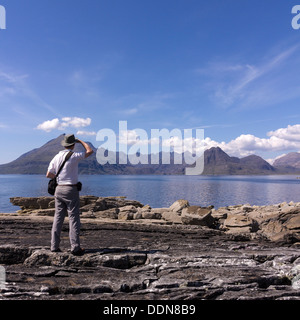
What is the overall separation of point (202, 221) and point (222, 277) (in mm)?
9917

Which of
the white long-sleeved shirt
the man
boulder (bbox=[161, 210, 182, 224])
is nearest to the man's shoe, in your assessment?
the man

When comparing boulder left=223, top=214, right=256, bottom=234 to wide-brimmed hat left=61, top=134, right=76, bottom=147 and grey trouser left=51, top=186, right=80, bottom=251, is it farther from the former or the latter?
wide-brimmed hat left=61, top=134, right=76, bottom=147

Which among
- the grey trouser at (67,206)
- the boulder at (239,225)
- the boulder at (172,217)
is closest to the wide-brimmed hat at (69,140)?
the grey trouser at (67,206)

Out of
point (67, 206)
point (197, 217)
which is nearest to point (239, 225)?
point (197, 217)

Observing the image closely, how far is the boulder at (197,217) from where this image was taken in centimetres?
1728

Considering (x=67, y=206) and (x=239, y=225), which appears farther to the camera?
(x=239, y=225)

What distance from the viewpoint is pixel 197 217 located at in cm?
1731

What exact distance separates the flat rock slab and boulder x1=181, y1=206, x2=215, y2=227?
529 cm

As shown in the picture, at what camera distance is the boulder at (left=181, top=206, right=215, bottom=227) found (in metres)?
17.3

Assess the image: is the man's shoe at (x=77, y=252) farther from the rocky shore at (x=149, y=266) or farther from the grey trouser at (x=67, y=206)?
the grey trouser at (x=67, y=206)

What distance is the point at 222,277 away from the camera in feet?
25.1

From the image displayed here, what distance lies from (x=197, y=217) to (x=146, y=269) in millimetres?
9622

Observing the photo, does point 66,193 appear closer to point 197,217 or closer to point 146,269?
point 146,269
